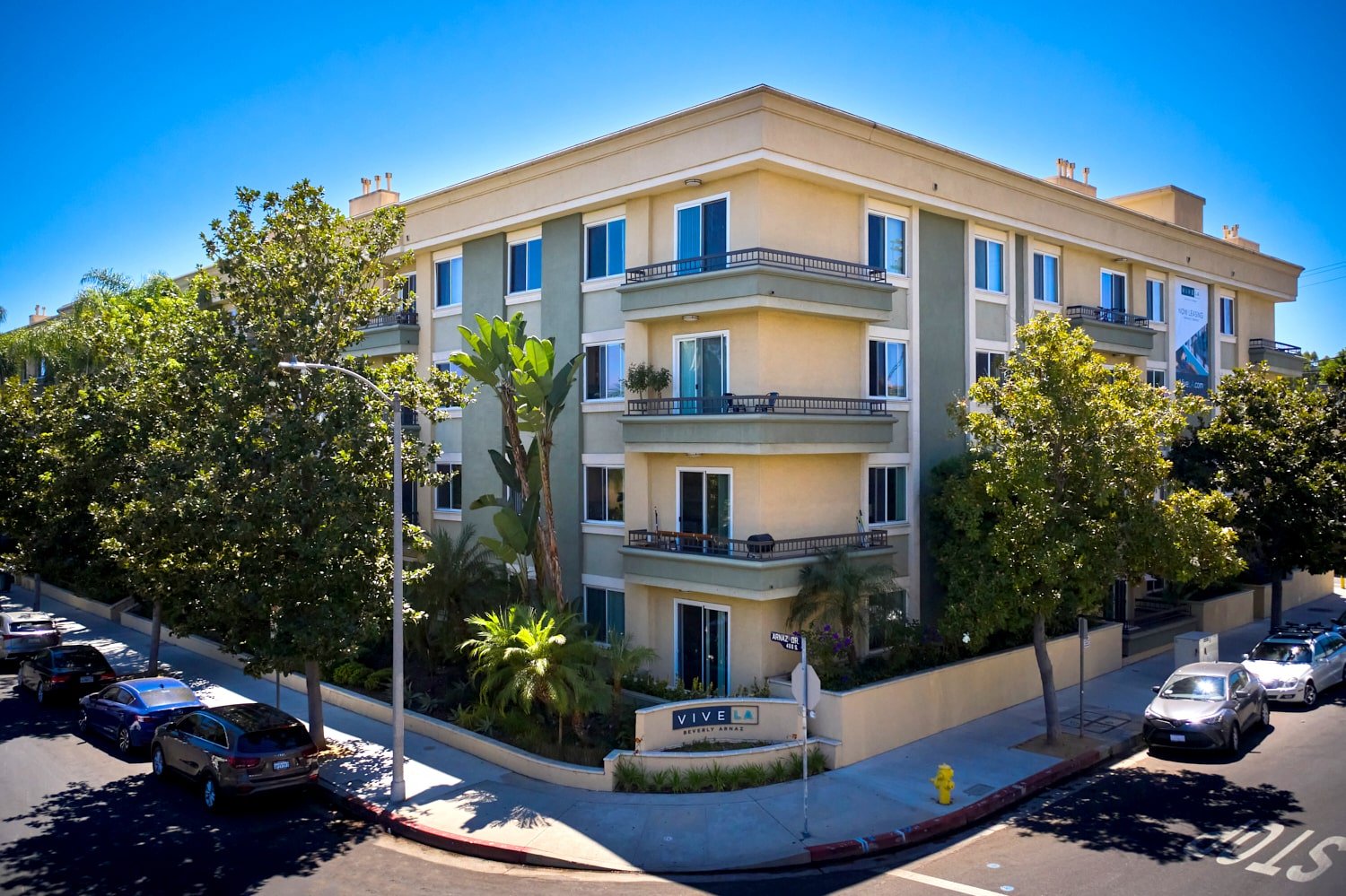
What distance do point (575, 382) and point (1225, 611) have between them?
24.0m

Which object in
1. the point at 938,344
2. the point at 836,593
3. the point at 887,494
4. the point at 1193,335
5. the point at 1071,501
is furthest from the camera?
the point at 1193,335

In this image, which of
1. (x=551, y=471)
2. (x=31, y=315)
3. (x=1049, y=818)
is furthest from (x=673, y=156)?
(x=31, y=315)

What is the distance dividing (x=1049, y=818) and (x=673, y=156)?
53.3 feet

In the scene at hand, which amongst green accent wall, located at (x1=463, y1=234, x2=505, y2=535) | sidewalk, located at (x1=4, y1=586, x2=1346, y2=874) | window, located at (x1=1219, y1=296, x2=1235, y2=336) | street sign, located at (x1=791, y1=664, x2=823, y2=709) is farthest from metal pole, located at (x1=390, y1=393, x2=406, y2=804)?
window, located at (x1=1219, y1=296, x2=1235, y2=336)

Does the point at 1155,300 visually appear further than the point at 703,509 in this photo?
Yes

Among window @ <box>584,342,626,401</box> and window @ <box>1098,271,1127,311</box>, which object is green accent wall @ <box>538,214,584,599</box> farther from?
window @ <box>1098,271,1127,311</box>

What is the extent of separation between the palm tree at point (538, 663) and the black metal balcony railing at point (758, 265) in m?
8.68

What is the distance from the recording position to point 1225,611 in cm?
3294

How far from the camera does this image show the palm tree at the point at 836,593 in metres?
21.1

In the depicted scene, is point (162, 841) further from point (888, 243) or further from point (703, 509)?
point (888, 243)

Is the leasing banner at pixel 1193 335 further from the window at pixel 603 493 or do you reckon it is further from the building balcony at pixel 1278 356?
the window at pixel 603 493

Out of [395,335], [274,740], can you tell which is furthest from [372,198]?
[274,740]

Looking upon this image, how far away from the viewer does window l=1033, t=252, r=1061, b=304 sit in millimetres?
29109

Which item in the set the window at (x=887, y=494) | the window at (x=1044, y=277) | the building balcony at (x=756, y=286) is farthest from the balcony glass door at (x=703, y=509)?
the window at (x=1044, y=277)
